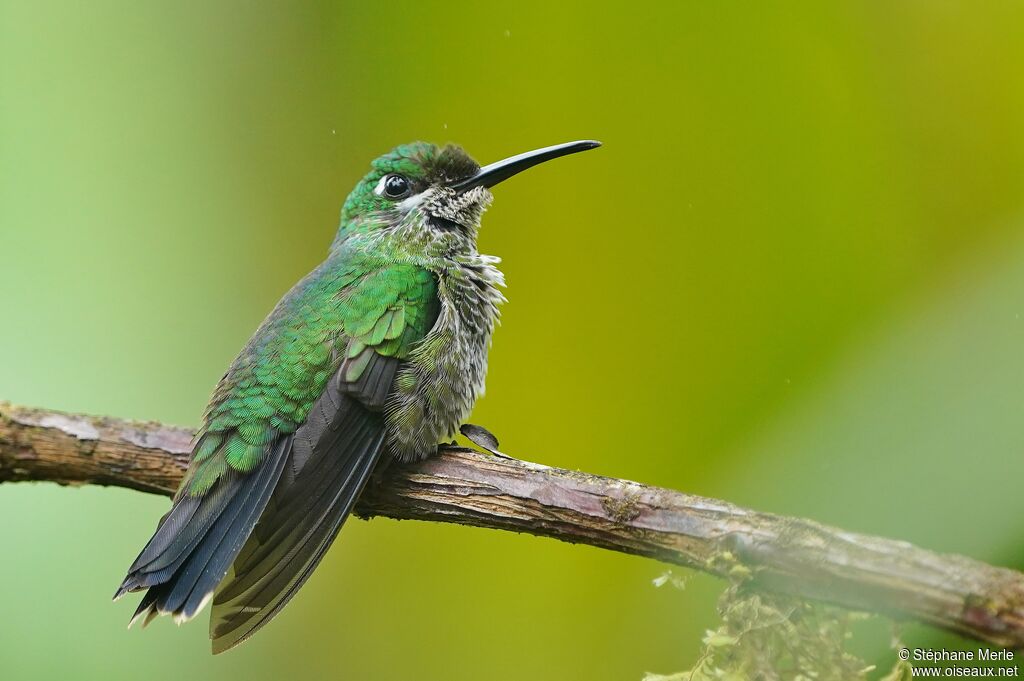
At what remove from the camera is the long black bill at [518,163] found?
336 centimetres

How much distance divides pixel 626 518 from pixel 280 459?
1.03m

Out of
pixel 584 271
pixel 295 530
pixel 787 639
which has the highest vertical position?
pixel 584 271

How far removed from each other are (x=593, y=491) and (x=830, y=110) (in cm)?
156

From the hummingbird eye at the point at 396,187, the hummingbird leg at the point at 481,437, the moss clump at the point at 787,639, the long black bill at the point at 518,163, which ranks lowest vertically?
the moss clump at the point at 787,639

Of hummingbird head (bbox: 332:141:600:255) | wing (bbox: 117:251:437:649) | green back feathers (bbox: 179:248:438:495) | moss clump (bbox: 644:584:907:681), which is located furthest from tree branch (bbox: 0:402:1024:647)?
hummingbird head (bbox: 332:141:600:255)

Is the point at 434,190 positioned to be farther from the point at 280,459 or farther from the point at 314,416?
the point at 280,459

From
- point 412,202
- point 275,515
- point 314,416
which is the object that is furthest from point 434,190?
point 275,515

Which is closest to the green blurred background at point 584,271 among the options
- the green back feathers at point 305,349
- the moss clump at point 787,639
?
the moss clump at point 787,639

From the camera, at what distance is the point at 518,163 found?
3.37 m

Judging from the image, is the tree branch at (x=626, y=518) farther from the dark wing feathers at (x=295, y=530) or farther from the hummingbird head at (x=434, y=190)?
the hummingbird head at (x=434, y=190)

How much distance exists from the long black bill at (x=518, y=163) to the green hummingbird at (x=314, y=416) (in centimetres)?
25

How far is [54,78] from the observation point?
4.36 metres

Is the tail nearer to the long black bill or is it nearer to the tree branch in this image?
the tree branch

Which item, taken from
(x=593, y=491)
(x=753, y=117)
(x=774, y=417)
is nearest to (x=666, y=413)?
(x=774, y=417)
